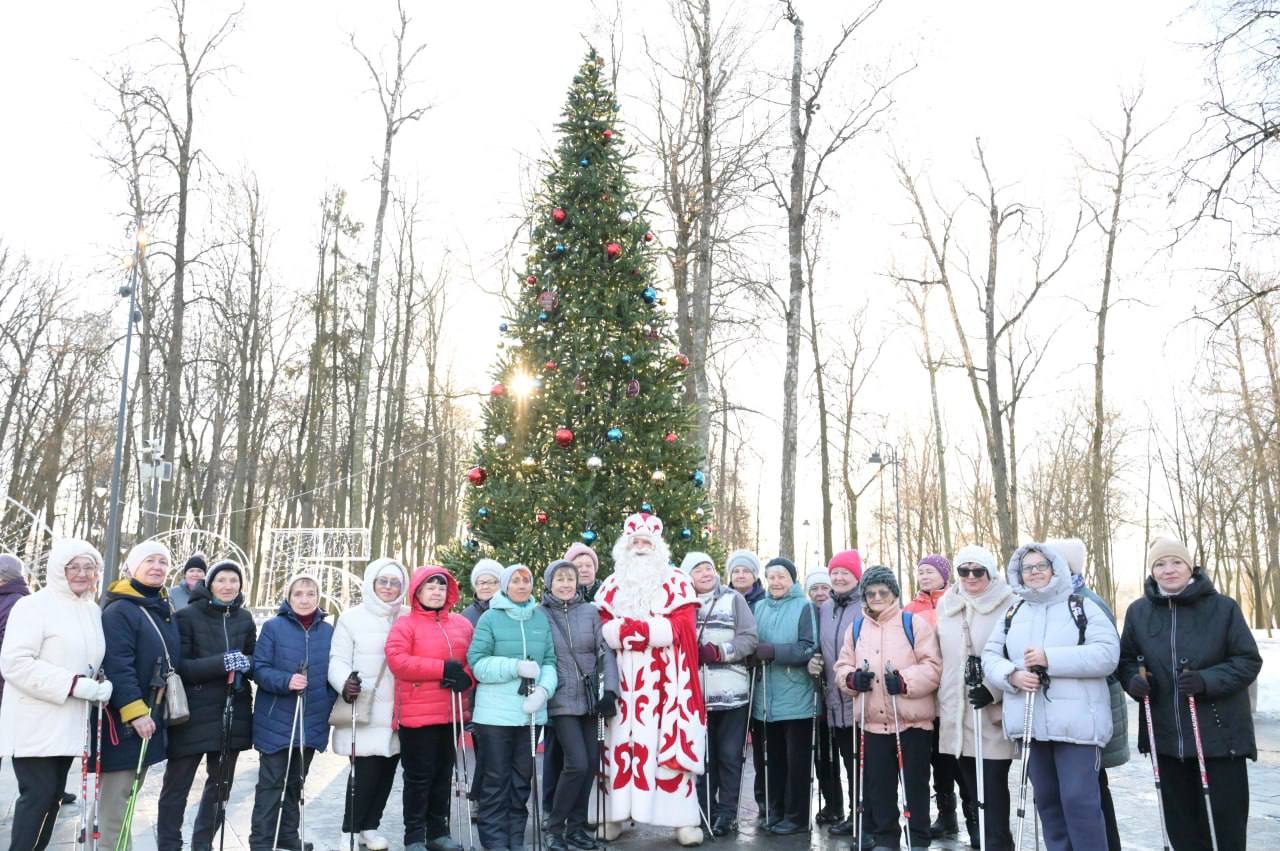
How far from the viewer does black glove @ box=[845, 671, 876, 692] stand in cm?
596

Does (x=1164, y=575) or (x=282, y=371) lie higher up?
(x=282, y=371)

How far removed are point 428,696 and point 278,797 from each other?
3.56 ft

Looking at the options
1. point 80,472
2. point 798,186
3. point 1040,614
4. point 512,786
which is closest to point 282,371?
point 80,472

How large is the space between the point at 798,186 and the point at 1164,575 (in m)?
10.9

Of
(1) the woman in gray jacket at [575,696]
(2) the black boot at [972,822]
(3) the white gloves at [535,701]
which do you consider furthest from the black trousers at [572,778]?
(2) the black boot at [972,822]

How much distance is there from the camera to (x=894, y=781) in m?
6.09

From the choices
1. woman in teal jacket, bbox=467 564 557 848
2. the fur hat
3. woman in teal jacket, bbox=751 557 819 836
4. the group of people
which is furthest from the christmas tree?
the fur hat

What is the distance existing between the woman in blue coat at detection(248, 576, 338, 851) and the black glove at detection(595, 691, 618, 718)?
5.82 ft

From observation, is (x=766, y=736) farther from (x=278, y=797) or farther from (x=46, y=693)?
(x=46, y=693)

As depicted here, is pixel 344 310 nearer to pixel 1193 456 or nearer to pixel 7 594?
pixel 7 594

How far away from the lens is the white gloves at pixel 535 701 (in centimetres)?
616

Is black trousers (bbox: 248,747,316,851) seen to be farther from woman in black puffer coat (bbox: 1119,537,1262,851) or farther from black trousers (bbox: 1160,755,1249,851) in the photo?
black trousers (bbox: 1160,755,1249,851)

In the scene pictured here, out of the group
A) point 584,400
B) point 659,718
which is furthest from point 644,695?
point 584,400

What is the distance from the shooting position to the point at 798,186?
49.1 feet
